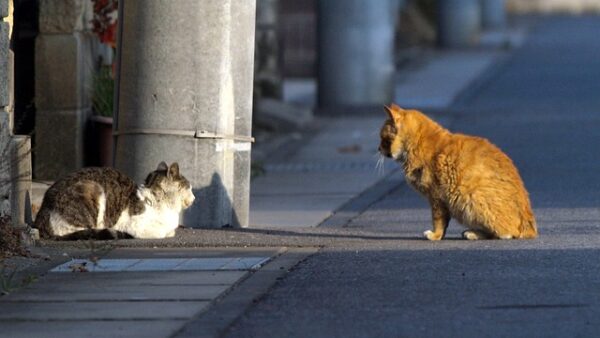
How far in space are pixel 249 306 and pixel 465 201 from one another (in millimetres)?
2650

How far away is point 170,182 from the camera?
34.7 ft

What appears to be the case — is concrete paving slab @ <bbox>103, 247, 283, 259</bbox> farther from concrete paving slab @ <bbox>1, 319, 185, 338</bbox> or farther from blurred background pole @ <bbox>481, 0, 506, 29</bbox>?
blurred background pole @ <bbox>481, 0, 506, 29</bbox>

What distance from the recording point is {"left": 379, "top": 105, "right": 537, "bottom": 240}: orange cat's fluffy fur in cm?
1009

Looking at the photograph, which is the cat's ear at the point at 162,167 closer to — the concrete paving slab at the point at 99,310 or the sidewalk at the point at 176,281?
the sidewalk at the point at 176,281

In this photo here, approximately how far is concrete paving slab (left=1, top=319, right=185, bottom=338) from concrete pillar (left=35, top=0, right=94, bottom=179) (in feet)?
17.7

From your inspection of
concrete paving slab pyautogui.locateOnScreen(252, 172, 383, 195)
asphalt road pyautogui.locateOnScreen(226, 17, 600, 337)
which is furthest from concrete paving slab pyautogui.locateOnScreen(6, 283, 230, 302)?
concrete paving slab pyautogui.locateOnScreen(252, 172, 383, 195)

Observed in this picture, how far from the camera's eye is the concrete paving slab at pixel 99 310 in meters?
7.71

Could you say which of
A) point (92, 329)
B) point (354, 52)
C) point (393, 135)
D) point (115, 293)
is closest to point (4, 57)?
point (115, 293)

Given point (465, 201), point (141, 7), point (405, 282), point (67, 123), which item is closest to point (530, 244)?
point (465, 201)

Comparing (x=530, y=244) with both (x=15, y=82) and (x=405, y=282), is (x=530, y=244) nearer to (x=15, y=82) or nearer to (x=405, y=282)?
(x=405, y=282)

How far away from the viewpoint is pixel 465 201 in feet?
33.2

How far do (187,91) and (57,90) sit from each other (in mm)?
2221

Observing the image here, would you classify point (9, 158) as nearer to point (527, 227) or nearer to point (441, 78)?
point (527, 227)

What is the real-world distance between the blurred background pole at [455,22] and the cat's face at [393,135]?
29.4m
